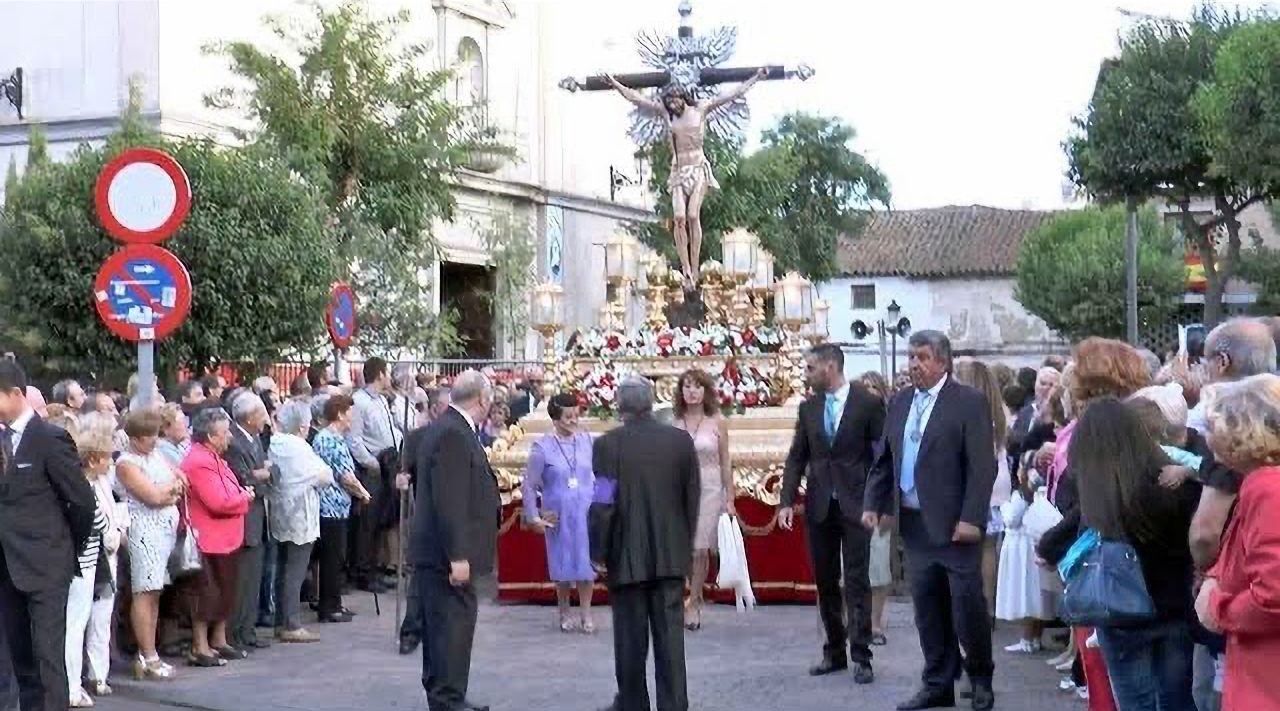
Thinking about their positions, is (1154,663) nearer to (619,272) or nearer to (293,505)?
(293,505)

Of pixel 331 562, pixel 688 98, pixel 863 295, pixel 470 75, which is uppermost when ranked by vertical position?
pixel 470 75

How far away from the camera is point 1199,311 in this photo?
62000 mm

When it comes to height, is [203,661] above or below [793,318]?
below

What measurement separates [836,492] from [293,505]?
410cm

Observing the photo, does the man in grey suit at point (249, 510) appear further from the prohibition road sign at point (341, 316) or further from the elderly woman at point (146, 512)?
the prohibition road sign at point (341, 316)

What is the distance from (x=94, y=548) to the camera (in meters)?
10.6

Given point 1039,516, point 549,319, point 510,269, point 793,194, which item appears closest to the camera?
point 1039,516

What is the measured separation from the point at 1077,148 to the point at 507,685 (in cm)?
2477

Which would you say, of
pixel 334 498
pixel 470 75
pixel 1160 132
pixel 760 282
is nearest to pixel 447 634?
pixel 334 498

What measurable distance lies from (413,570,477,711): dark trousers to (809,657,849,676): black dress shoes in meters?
2.49

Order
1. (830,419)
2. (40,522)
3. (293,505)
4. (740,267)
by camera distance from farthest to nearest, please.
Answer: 1. (740,267)
2. (293,505)
3. (830,419)
4. (40,522)

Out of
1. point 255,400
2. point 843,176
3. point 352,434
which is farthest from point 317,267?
point 843,176

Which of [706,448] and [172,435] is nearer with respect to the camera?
[172,435]

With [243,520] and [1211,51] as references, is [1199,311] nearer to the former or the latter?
[1211,51]
